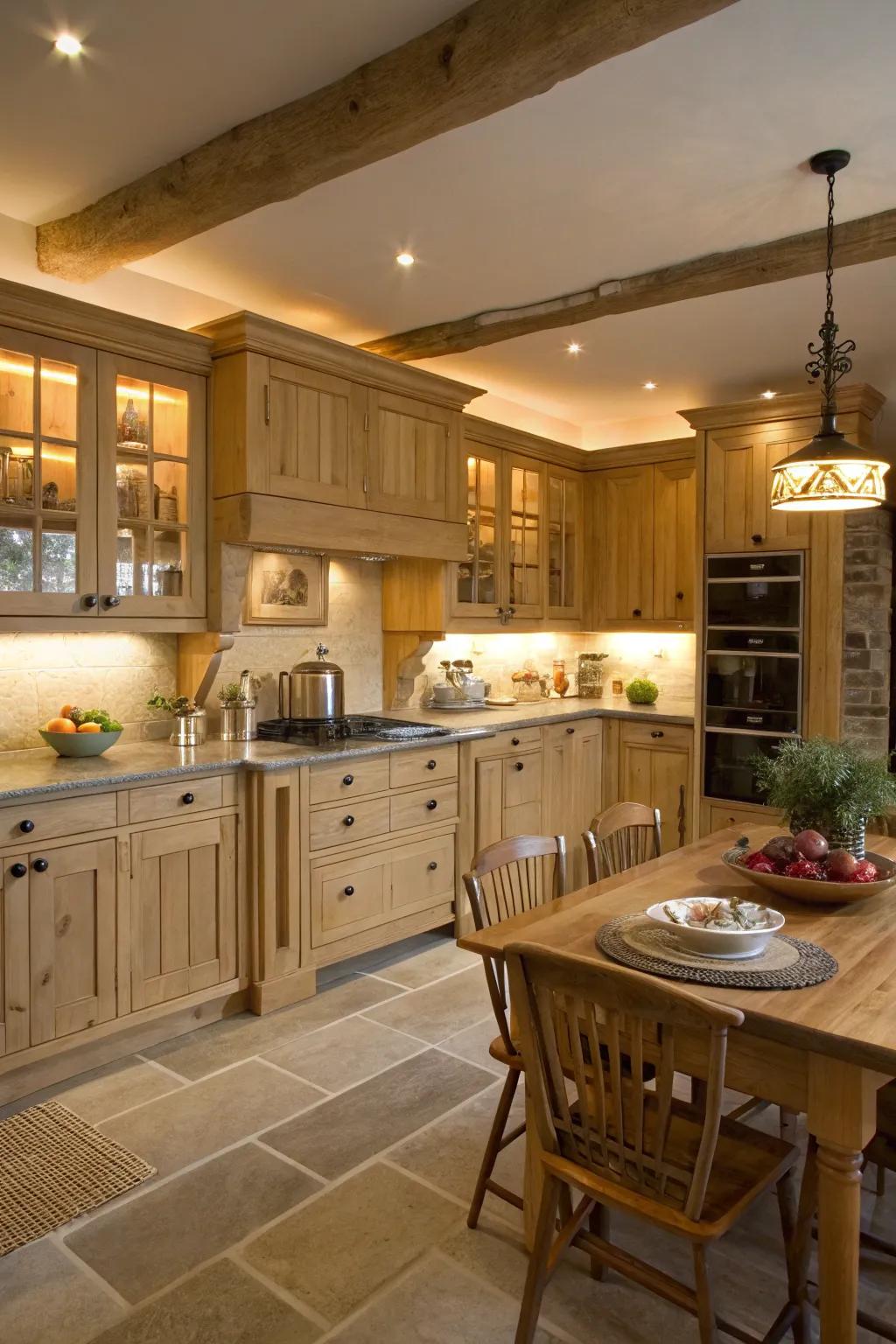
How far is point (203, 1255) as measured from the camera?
7.06 feet

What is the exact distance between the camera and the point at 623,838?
9.73ft

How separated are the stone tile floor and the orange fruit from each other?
1.13 metres

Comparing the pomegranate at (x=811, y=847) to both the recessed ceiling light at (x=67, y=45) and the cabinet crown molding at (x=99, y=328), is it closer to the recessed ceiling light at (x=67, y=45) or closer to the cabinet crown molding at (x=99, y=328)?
the recessed ceiling light at (x=67, y=45)

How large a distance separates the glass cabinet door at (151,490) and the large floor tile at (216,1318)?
2.13 m

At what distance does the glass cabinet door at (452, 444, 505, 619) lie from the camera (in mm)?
4887

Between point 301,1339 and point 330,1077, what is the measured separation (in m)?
1.10

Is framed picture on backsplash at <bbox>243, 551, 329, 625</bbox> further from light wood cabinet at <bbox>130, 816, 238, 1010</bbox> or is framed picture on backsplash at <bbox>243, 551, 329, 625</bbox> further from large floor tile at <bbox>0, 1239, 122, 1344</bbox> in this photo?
large floor tile at <bbox>0, 1239, 122, 1344</bbox>

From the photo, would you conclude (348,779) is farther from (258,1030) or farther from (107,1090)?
(107,1090)

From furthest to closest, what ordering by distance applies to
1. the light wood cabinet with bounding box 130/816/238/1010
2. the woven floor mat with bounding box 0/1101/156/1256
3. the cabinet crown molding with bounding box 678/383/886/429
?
the cabinet crown molding with bounding box 678/383/886/429 < the light wood cabinet with bounding box 130/816/238/1010 < the woven floor mat with bounding box 0/1101/156/1256

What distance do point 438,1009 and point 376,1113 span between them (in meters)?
0.78

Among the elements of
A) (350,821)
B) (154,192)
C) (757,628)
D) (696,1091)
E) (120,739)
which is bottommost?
(696,1091)

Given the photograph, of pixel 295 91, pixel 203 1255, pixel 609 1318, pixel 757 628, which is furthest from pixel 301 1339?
pixel 757 628

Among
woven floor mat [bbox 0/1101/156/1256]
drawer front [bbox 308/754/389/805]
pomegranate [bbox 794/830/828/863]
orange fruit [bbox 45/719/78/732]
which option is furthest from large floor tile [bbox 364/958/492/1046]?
pomegranate [bbox 794/830/828/863]

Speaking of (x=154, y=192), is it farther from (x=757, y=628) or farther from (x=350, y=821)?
(x=757, y=628)
